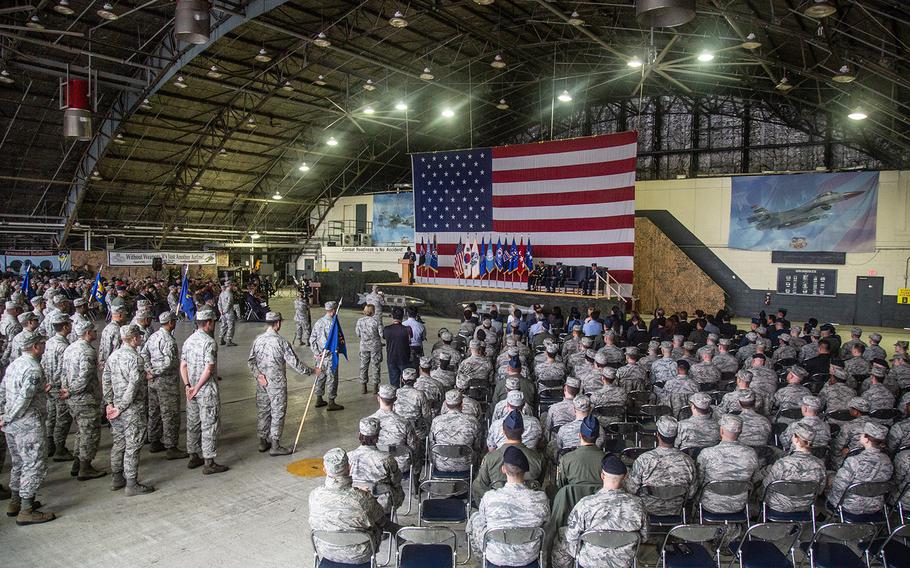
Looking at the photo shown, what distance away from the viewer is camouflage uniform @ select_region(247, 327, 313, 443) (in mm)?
6754

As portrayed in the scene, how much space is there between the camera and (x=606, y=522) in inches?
134

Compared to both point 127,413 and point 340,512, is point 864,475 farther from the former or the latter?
point 127,413

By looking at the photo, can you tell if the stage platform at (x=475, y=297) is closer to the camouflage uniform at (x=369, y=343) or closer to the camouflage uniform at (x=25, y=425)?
the camouflage uniform at (x=369, y=343)

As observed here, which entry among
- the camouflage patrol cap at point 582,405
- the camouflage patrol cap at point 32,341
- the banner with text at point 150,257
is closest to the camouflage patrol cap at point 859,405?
the camouflage patrol cap at point 582,405

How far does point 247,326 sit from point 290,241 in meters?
17.5

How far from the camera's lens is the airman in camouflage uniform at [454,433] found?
5.08m

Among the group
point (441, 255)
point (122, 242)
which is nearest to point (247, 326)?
point (441, 255)

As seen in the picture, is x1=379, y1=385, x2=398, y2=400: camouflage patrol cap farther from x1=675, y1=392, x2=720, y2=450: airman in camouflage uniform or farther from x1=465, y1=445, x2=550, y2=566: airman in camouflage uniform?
x1=675, y1=392, x2=720, y2=450: airman in camouflage uniform

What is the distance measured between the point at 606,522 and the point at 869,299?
2190 cm

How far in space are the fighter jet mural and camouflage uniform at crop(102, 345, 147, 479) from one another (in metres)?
22.0

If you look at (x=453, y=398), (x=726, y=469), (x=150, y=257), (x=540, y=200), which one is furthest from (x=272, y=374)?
(x=150, y=257)

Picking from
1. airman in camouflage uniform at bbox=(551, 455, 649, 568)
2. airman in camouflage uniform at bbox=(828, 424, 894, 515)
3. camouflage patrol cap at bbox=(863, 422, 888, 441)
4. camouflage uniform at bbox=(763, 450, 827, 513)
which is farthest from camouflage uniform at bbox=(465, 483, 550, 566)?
camouflage patrol cap at bbox=(863, 422, 888, 441)

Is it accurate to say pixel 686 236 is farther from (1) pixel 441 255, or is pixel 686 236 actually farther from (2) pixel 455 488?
(2) pixel 455 488

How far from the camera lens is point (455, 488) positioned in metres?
4.57
